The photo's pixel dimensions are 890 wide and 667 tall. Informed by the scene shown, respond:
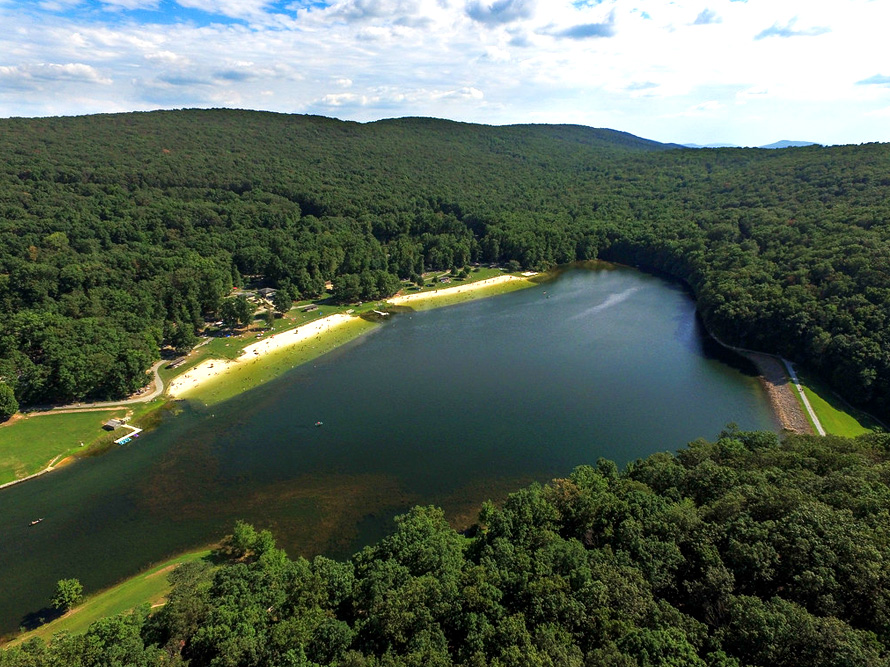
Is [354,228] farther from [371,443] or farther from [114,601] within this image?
[114,601]

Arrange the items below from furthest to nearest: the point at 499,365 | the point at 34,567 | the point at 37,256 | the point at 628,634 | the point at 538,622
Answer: the point at 37,256, the point at 499,365, the point at 34,567, the point at 538,622, the point at 628,634

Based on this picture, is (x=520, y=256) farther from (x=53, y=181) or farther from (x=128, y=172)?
(x=53, y=181)

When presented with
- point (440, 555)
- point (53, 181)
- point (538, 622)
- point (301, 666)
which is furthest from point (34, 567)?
point (53, 181)

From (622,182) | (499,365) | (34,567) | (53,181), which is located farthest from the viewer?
(622,182)

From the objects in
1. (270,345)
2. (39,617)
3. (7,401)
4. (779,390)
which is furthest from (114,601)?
(779,390)

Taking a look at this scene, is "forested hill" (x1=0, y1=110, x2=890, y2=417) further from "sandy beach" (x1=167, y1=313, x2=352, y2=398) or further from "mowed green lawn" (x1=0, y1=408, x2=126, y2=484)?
"sandy beach" (x1=167, y1=313, x2=352, y2=398)

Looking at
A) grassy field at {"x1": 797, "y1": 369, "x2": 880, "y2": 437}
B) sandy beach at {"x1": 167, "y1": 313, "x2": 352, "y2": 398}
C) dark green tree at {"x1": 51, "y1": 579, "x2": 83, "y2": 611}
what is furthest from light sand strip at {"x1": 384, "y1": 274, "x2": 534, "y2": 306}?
dark green tree at {"x1": 51, "y1": 579, "x2": 83, "y2": 611}

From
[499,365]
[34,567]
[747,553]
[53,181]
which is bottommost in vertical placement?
[34,567]
